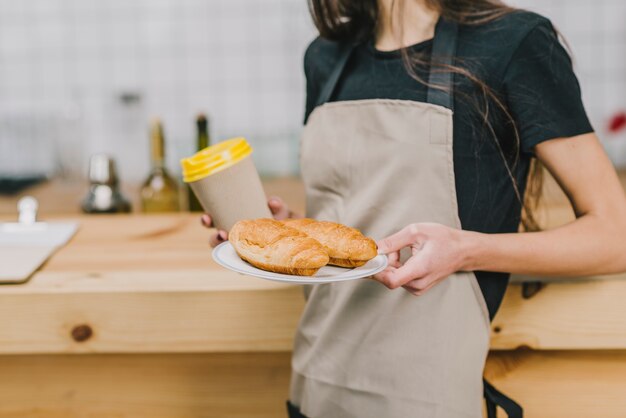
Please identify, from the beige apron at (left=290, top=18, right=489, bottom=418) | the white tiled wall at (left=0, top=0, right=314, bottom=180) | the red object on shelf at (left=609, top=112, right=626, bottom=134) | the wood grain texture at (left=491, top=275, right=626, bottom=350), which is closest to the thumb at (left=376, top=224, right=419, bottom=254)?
the beige apron at (left=290, top=18, right=489, bottom=418)

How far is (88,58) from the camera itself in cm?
210

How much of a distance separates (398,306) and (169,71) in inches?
55.8

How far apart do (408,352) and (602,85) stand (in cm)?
150

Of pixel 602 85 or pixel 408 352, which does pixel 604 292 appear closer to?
pixel 408 352

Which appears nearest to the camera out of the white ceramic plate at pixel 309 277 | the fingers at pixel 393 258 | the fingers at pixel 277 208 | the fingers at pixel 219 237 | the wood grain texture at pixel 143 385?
the white ceramic plate at pixel 309 277

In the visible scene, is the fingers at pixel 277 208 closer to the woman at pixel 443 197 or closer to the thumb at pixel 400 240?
the woman at pixel 443 197

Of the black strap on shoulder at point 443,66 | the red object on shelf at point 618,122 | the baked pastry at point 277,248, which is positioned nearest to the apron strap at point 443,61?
the black strap on shoulder at point 443,66

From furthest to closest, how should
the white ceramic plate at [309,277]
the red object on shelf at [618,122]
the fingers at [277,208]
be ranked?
1. the red object on shelf at [618,122]
2. the fingers at [277,208]
3. the white ceramic plate at [309,277]

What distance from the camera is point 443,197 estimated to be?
92 centimetres

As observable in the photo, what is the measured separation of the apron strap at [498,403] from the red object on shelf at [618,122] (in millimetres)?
1348

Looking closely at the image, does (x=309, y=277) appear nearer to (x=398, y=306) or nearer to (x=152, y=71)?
(x=398, y=306)

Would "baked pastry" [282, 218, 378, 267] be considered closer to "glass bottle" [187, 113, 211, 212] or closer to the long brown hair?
the long brown hair

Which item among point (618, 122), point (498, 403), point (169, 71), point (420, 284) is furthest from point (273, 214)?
point (618, 122)

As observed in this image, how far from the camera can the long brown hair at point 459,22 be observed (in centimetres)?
91
